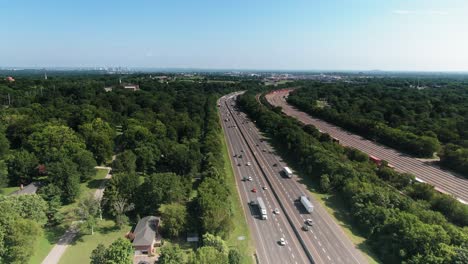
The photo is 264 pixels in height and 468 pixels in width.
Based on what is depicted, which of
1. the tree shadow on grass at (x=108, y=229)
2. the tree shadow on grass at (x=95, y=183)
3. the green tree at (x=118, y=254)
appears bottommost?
the tree shadow on grass at (x=108, y=229)

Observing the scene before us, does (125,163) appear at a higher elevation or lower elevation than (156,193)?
higher

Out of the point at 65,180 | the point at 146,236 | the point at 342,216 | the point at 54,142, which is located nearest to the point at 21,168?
the point at 54,142

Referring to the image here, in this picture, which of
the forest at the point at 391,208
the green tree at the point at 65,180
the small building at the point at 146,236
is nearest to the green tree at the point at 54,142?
the green tree at the point at 65,180

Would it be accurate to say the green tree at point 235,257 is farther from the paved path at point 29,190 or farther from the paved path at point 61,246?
the paved path at point 29,190

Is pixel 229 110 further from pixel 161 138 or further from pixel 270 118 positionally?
pixel 161 138

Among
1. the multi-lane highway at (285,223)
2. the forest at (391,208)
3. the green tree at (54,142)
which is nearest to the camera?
the forest at (391,208)

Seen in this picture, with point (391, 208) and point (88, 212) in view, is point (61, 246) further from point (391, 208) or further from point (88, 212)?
point (391, 208)
